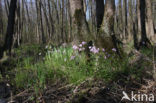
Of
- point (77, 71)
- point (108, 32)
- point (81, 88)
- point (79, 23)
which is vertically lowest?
point (81, 88)

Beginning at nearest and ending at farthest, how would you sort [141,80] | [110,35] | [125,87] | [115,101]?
[115,101]
[125,87]
[141,80]
[110,35]

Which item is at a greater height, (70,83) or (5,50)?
(5,50)

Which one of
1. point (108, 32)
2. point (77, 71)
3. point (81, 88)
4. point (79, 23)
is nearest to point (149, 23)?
point (108, 32)

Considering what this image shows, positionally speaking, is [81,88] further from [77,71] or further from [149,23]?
[149,23]

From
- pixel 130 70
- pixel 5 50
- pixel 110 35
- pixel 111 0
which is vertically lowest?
pixel 130 70

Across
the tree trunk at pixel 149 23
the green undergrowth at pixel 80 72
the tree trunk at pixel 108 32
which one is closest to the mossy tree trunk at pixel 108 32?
the tree trunk at pixel 108 32

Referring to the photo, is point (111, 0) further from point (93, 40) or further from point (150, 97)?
point (150, 97)

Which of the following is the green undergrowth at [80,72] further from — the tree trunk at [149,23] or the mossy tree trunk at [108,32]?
the tree trunk at [149,23]

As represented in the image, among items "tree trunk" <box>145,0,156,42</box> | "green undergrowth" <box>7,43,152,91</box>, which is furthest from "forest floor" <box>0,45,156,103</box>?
"tree trunk" <box>145,0,156,42</box>

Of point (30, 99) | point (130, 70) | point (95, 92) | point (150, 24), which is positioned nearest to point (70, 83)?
point (95, 92)

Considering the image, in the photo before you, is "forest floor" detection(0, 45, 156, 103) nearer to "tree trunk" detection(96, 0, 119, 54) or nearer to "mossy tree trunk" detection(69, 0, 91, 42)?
"tree trunk" detection(96, 0, 119, 54)

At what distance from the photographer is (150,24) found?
22.6 ft

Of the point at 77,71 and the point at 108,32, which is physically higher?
the point at 108,32

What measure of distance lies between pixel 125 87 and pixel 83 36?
5.67 ft
